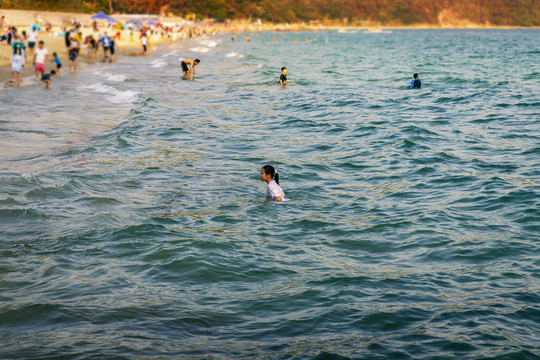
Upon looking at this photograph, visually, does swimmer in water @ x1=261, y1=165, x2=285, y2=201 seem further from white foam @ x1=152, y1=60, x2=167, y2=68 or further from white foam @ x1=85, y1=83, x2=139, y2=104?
white foam @ x1=152, y1=60, x2=167, y2=68

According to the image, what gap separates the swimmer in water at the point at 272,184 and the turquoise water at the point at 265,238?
0.27 meters

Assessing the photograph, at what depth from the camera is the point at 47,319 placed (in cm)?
698

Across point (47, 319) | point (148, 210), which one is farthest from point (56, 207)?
point (47, 319)

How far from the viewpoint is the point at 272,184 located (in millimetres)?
11625

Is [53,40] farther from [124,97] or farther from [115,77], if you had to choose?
[124,97]

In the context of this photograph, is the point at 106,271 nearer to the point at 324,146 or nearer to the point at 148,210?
the point at 148,210

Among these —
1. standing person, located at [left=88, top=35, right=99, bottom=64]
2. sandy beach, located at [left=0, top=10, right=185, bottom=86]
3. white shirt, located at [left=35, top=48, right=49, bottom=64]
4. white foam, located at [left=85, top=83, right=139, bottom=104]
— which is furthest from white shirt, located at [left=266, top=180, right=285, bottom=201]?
standing person, located at [left=88, top=35, right=99, bottom=64]

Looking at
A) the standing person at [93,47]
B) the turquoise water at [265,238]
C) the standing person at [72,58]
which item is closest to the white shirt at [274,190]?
the turquoise water at [265,238]

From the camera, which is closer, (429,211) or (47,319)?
(47,319)

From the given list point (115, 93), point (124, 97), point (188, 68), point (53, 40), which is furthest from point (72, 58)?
point (53, 40)

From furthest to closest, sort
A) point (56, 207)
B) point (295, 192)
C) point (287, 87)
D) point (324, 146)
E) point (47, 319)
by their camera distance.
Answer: point (287, 87) → point (324, 146) → point (295, 192) → point (56, 207) → point (47, 319)

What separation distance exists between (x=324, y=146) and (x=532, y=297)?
1064cm

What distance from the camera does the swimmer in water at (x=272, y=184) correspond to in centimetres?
1141

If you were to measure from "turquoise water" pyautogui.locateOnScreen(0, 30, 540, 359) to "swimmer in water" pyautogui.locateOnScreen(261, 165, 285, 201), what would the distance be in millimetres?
269
